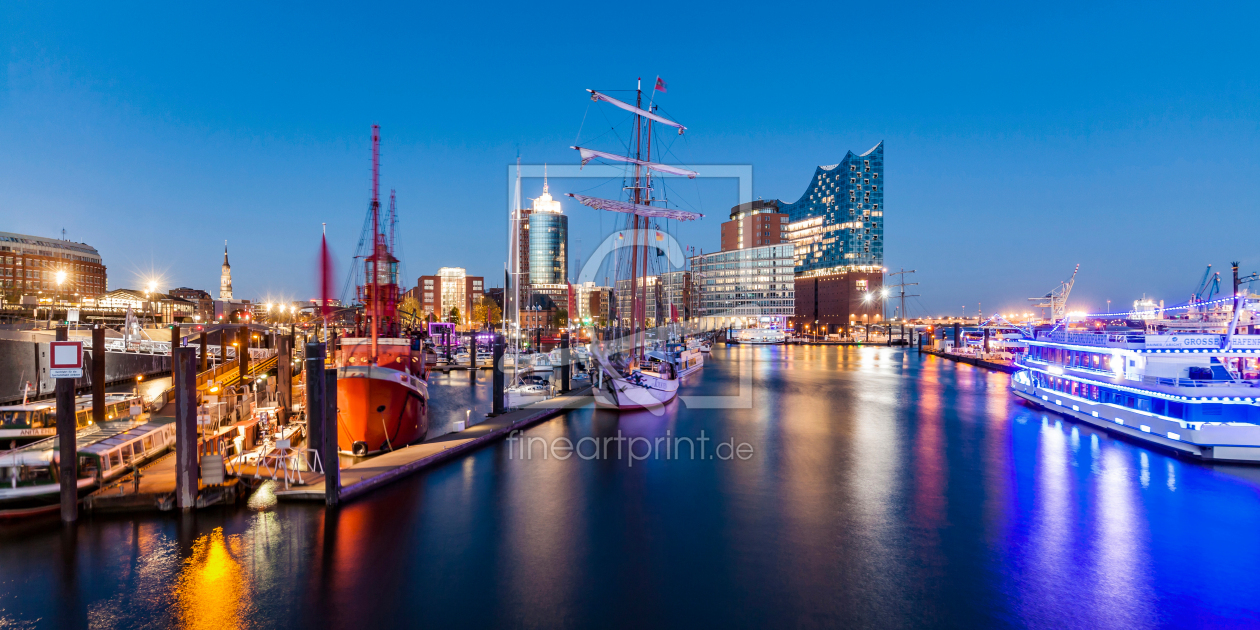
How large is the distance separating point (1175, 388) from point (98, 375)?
40.6 meters

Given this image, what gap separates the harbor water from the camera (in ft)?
33.1

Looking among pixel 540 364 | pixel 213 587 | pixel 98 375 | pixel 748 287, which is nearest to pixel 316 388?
pixel 213 587

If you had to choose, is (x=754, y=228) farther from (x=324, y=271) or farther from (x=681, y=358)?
(x=324, y=271)

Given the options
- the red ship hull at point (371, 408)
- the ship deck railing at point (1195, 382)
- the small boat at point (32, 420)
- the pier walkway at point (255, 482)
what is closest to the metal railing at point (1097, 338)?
the ship deck railing at point (1195, 382)

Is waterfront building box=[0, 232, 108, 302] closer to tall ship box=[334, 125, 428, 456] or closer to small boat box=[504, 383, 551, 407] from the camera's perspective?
small boat box=[504, 383, 551, 407]

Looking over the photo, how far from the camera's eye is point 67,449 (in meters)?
12.2

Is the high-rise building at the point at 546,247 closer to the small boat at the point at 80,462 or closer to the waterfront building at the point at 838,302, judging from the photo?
the waterfront building at the point at 838,302

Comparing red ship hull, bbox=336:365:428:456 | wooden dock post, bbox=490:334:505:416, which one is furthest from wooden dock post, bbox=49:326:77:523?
wooden dock post, bbox=490:334:505:416

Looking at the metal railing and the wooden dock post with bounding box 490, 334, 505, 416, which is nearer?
the wooden dock post with bounding box 490, 334, 505, 416

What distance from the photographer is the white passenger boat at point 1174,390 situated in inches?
784

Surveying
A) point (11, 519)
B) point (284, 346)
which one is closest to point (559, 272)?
point (284, 346)

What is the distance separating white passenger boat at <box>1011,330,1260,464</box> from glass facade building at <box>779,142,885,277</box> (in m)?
127

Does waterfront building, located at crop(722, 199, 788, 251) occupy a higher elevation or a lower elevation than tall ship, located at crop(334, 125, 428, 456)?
higher

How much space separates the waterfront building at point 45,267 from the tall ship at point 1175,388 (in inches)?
5079
